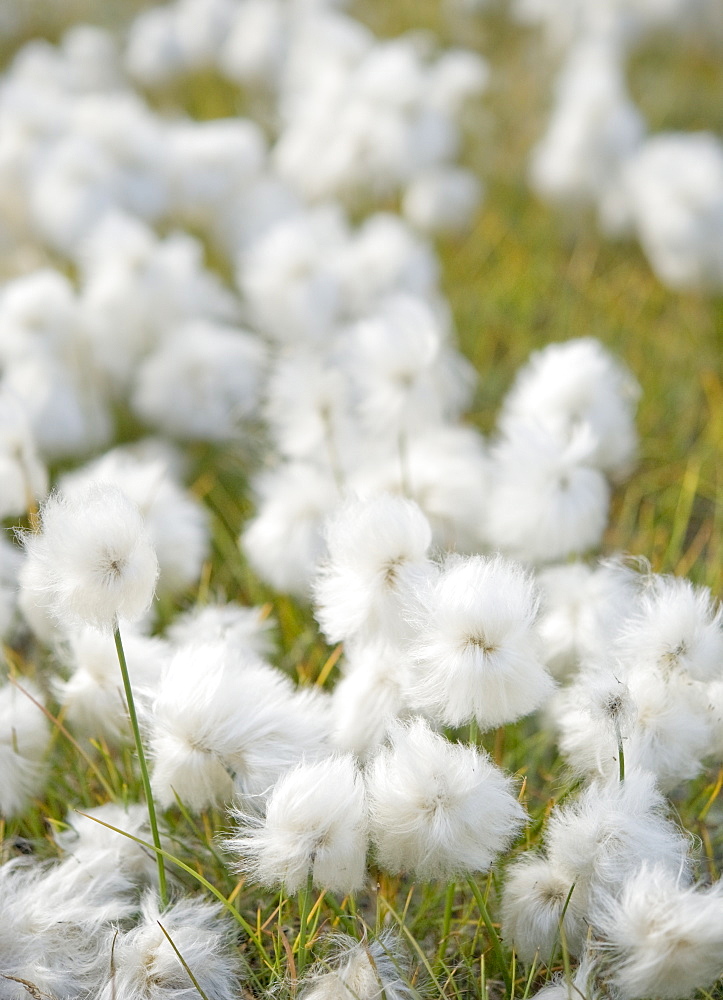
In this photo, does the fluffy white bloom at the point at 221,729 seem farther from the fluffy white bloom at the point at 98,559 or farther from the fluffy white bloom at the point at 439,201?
the fluffy white bloom at the point at 439,201

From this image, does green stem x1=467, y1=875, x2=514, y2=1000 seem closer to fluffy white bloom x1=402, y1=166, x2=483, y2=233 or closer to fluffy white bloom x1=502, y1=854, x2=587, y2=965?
fluffy white bloom x1=502, y1=854, x2=587, y2=965

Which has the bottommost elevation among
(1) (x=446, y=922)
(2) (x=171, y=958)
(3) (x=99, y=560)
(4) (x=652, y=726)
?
(1) (x=446, y=922)

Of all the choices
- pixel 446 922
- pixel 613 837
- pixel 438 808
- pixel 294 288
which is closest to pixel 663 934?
pixel 613 837

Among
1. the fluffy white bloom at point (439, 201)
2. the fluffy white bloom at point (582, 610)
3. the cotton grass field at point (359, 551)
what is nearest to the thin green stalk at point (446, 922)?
the cotton grass field at point (359, 551)

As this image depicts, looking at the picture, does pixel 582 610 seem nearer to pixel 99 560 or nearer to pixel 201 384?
pixel 99 560

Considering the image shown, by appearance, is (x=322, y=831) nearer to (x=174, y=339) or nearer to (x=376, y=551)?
(x=376, y=551)

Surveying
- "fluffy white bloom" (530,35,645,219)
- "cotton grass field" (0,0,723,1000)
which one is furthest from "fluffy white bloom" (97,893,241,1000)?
"fluffy white bloom" (530,35,645,219)

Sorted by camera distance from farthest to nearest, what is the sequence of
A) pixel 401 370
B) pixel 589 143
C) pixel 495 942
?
1. pixel 589 143
2. pixel 401 370
3. pixel 495 942
